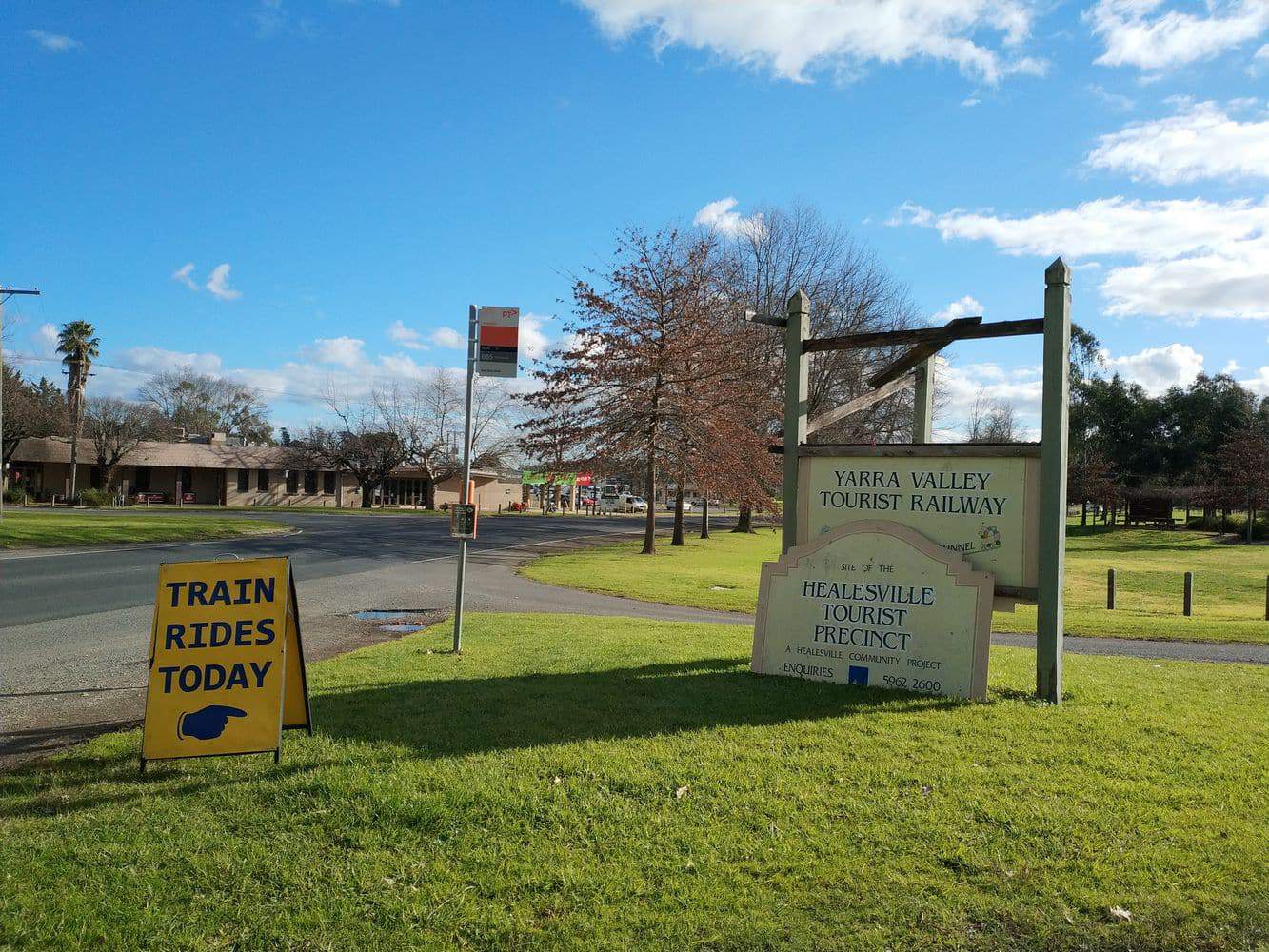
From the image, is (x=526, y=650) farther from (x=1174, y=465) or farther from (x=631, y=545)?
(x=1174, y=465)

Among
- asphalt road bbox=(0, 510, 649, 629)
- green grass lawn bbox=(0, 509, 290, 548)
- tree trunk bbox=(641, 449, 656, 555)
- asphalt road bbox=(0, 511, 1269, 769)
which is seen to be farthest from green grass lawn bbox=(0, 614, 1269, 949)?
tree trunk bbox=(641, 449, 656, 555)

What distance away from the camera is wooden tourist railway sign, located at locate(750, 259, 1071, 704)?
22.6ft

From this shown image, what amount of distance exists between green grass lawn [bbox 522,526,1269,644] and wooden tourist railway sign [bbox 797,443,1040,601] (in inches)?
298

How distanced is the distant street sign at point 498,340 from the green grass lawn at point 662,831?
3.46 meters

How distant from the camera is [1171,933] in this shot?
3.25 metres

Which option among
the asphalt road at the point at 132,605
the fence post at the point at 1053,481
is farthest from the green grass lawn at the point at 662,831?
the asphalt road at the point at 132,605

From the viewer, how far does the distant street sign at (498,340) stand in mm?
8523

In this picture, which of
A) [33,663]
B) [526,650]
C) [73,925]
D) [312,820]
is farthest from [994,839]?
[33,663]

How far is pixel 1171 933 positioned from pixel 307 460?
6632 centimetres

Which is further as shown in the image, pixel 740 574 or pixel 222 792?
pixel 740 574

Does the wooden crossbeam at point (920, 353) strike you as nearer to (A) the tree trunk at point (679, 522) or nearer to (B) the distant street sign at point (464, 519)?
(B) the distant street sign at point (464, 519)

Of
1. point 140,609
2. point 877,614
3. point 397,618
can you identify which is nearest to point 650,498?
point 397,618

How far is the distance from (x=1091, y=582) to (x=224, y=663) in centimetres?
2665

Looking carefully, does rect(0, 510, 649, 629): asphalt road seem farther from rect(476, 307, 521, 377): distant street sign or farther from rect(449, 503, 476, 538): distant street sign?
Result: rect(476, 307, 521, 377): distant street sign
